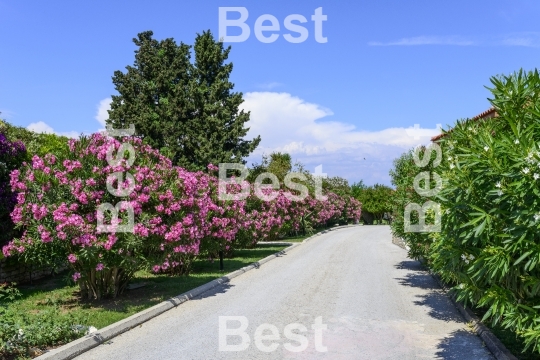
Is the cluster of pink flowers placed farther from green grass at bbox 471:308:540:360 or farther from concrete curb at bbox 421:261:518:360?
green grass at bbox 471:308:540:360

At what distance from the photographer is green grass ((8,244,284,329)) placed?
9460 mm

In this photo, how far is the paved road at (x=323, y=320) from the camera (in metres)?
7.29

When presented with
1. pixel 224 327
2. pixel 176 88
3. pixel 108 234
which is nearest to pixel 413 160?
pixel 224 327

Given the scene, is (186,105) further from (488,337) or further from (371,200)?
(371,200)

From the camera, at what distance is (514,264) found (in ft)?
16.3

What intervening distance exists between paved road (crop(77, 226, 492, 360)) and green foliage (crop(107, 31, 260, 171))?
22.5 metres

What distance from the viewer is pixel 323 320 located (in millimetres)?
9359

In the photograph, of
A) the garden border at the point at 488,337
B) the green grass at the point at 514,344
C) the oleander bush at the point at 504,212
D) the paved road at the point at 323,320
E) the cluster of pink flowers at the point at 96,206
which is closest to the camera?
the oleander bush at the point at 504,212

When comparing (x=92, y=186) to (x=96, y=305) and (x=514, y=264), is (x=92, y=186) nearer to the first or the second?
(x=96, y=305)

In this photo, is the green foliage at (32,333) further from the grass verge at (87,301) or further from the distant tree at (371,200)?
the distant tree at (371,200)

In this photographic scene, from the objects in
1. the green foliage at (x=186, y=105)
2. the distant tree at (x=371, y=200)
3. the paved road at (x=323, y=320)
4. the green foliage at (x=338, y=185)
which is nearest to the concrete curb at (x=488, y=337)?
the paved road at (x=323, y=320)

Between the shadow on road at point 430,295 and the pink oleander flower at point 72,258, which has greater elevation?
the pink oleander flower at point 72,258

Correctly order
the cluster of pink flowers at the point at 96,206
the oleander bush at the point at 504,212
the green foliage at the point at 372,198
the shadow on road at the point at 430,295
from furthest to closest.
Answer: the green foliage at the point at 372,198 < the shadow on road at the point at 430,295 < the cluster of pink flowers at the point at 96,206 < the oleander bush at the point at 504,212

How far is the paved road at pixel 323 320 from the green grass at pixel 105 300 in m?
0.74
